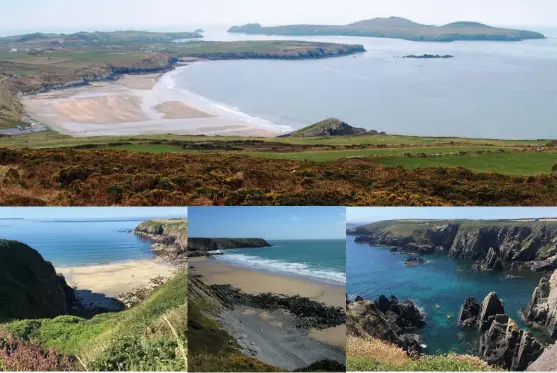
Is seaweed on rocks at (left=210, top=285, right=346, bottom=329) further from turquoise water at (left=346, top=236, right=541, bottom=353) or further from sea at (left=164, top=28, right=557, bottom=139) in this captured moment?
sea at (left=164, top=28, right=557, bottom=139)

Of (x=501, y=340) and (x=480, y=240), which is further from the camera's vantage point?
(x=480, y=240)

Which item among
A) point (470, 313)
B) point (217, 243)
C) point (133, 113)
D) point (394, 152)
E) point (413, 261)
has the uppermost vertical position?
point (217, 243)

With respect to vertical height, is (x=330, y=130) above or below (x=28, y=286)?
below

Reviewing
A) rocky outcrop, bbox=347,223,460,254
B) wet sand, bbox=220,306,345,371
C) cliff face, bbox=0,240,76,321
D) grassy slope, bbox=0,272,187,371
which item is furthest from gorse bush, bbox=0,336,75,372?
rocky outcrop, bbox=347,223,460,254

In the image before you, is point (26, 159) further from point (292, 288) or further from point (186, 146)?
point (186, 146)

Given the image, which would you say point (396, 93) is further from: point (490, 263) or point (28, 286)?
point (28, 286)

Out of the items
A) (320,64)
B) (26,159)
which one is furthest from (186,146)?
(320,64)

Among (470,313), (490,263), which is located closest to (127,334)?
(470,313)

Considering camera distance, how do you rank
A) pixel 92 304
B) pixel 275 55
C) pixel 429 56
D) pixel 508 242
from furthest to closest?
1. pixel 275 55
2. pixel 429 56
3. pixel 508 242
4. pixel 92 304
